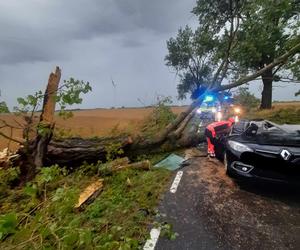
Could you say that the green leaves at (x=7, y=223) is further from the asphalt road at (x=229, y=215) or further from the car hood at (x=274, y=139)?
the car hood at (x=274, y=139)

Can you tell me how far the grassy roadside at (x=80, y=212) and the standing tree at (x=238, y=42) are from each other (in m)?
6.14

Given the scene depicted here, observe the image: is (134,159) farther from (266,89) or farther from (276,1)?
(266,89)

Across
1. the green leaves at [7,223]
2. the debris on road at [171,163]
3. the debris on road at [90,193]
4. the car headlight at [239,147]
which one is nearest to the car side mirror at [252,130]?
the car headlight at [239,147]

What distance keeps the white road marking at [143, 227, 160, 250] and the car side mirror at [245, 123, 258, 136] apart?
3.24 meters

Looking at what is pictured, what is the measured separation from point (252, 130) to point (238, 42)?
7.26m

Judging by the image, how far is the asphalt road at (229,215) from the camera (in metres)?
3.48

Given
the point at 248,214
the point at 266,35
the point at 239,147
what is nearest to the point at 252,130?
the point at 239,147

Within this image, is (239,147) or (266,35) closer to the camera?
(239,147)

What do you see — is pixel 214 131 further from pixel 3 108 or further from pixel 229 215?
pixel 3 108

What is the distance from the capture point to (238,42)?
39.6ft

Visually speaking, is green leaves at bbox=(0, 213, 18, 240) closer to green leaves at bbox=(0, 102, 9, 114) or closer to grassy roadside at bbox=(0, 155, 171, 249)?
grassy roadside at bbox=(0, 155, 171, 249)

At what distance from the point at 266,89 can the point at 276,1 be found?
44.1ft

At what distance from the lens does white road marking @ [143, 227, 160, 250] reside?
133 inches

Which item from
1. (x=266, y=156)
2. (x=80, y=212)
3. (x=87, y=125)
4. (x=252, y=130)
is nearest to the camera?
(x=80, y=212)
